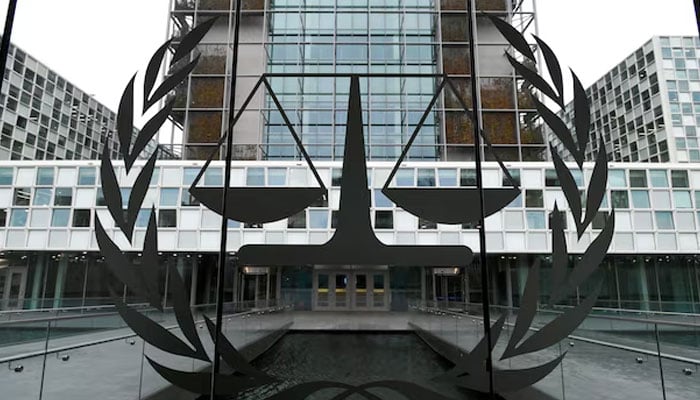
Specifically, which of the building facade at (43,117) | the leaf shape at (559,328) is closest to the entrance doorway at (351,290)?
the building facade at (43,117)

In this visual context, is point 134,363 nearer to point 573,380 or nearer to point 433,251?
point 433,251

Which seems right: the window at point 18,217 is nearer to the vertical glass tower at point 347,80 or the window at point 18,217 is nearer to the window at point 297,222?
the vertical glass tower at point 347,80

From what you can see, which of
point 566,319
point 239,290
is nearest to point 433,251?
point 566,319

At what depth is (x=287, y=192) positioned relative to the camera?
160 inches

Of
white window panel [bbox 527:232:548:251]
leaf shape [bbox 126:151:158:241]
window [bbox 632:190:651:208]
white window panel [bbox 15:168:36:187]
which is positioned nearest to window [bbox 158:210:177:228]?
white window panel [bbox 15:168:36:187]

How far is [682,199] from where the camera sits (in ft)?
71.9

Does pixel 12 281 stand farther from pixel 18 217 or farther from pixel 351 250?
pixel 351 250

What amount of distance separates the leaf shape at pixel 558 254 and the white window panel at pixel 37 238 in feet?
73.9

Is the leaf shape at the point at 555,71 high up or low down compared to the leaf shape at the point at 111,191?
up

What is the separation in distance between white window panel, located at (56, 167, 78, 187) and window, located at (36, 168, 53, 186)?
16.7 inches

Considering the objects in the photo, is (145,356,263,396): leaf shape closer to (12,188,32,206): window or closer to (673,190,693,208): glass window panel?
(12,188,32,206): window

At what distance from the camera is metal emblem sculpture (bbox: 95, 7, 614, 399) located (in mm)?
3793

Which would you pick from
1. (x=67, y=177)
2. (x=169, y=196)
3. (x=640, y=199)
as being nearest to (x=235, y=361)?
(x=169, y=196)

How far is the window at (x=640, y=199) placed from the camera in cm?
2170
